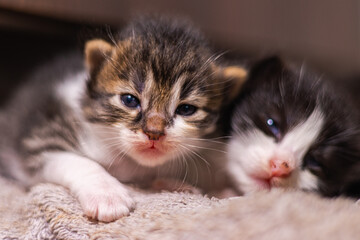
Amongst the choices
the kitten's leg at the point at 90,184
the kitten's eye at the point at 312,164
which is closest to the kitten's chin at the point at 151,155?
the kitten's leg at the point at 90,184

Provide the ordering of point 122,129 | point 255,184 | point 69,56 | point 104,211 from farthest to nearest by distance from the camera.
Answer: point 69,56
point 255,184
point 122,129
point 104,211

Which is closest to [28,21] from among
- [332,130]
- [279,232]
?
[332,130]

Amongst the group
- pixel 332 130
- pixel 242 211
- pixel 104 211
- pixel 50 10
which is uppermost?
pixel 50 10

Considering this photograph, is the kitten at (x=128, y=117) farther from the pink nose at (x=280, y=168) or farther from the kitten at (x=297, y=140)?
the pink nose at (x=280, y=168)

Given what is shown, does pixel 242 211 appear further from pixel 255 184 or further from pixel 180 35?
pixel 180 35

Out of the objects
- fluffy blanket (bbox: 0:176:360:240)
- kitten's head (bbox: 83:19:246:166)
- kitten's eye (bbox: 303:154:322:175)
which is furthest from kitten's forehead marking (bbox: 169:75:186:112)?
kitten's eye (bbox: 303:154:322:175)
